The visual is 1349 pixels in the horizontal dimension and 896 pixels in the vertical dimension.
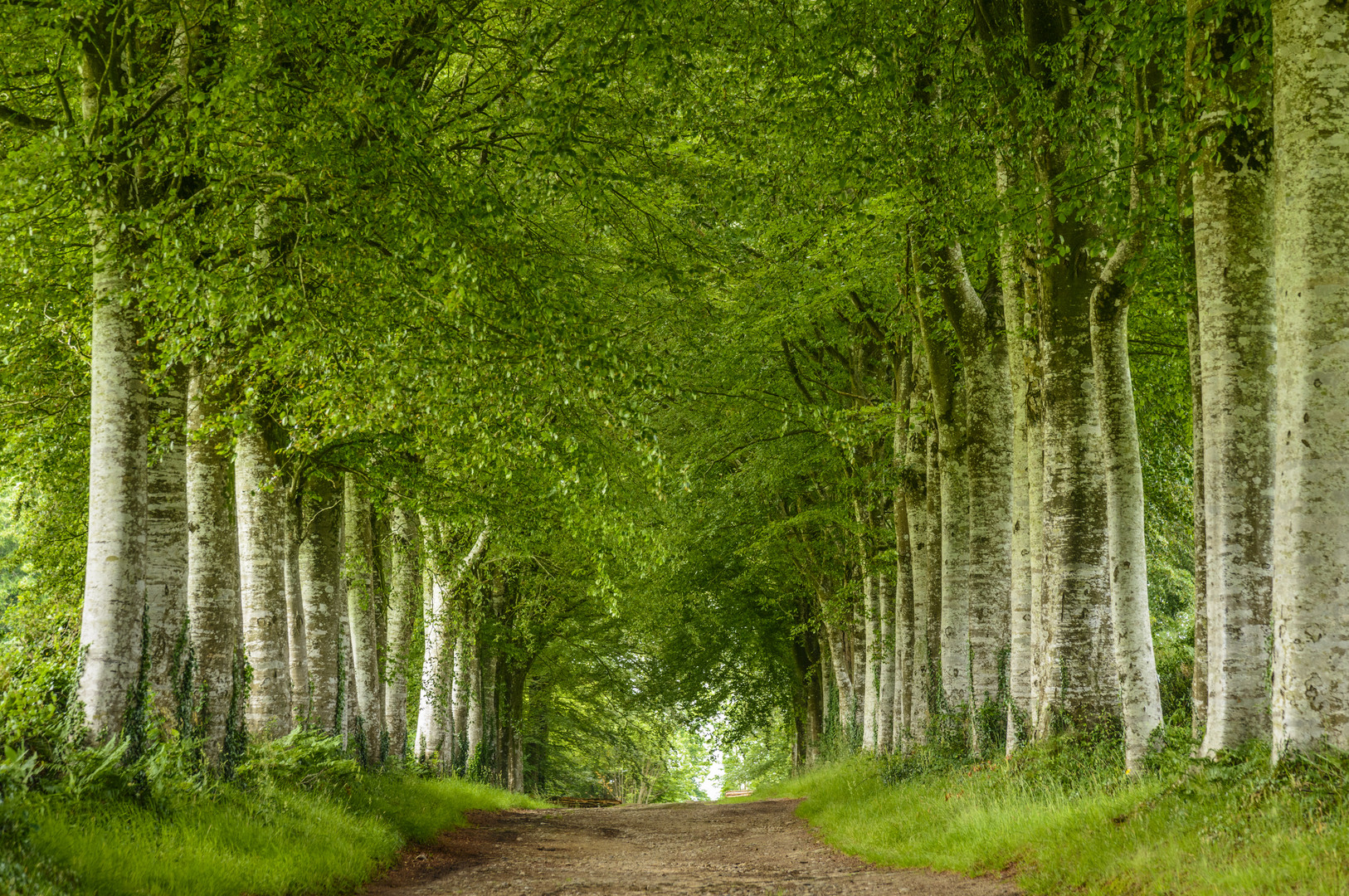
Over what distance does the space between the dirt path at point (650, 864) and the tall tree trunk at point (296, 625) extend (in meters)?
2.66

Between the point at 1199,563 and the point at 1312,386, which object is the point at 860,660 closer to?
the point at 1199,563

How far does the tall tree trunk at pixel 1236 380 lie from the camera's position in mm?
6496

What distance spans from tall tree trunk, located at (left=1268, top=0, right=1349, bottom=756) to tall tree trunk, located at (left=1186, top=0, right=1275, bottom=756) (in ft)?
1.96

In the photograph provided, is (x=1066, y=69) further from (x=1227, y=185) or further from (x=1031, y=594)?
(x=1031, y=594)

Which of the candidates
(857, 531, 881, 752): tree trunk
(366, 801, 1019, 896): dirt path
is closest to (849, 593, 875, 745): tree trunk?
(857, 531, 881, 752): tree trunk

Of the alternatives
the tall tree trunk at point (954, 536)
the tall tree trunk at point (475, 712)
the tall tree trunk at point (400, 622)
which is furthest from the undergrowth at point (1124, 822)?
the tall tree trunk at point (475, 712)

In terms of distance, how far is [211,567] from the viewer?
9617 millimetres

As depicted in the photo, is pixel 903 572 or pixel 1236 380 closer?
pixel 1236 380

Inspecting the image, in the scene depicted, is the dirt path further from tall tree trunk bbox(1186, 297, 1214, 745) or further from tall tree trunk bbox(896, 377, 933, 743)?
tall tree trunk bbox(896, 377, 933, 743)

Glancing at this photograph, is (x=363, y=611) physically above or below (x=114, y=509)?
below

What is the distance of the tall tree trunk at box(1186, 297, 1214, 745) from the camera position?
287 inches

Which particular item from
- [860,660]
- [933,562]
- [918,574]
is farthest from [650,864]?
[860,660]

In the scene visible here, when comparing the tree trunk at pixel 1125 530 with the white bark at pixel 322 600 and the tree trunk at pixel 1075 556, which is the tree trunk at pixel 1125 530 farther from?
the white bark at pixel 322 600

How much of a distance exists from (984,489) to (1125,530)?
379cm
